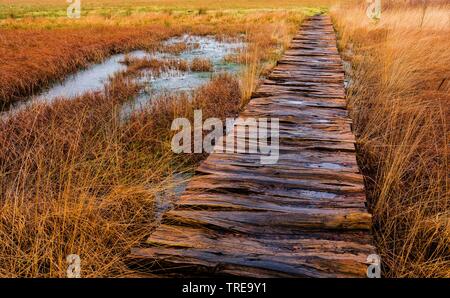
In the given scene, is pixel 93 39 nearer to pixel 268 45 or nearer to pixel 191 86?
pixel 268 45

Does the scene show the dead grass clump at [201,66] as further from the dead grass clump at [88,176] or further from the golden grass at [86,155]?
the dead grass clump at [88,176]

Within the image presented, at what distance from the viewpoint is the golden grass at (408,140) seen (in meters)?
2.43

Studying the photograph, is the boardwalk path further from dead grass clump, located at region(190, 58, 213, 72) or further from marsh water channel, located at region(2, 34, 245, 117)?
dead grass clump, located at region(190, 58, 213, 72)

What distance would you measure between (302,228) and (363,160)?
1749 millimetres

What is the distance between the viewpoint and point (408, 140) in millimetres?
3838

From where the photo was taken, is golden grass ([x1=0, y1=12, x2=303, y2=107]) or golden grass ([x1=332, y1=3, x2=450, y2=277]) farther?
golden grass ([x1=0, y1=12, x2=303, y2=107])

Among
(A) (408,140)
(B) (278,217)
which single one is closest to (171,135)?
(A) (408,140)

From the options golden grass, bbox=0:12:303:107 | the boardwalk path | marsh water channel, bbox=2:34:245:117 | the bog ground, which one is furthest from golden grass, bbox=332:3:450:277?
marsh water channel, bbox=2:34:245:117

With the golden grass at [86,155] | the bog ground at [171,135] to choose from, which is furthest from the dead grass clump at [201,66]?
the golden grass at [86,155]

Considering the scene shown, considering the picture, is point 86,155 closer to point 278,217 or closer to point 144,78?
point 278,217

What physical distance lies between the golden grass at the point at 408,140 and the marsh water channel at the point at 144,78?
10.6 ft

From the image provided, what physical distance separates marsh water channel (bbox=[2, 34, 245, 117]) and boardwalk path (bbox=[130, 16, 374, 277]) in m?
3.68

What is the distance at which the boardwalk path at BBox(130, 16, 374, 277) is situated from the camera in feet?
6.48

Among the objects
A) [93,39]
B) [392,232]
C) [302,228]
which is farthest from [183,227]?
[93,39]
